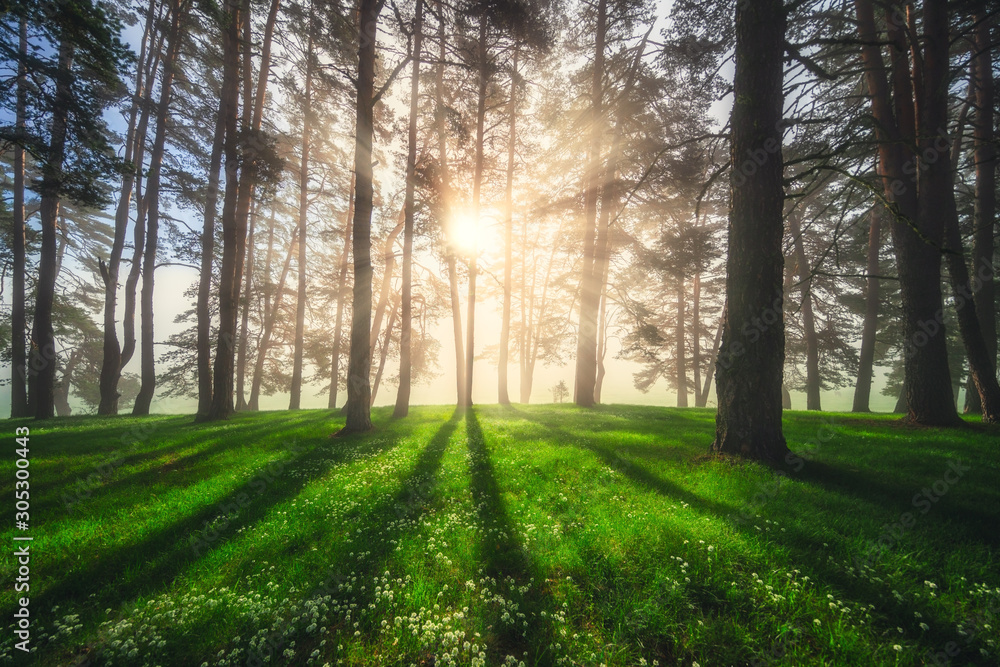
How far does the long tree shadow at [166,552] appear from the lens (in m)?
3.23

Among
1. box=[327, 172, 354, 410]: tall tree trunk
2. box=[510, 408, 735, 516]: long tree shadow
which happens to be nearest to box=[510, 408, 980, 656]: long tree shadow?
box=[510, 408, 735, 516]: long tree shadow

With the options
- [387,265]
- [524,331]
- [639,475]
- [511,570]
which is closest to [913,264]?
[639,475]

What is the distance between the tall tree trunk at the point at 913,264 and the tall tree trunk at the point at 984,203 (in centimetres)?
368

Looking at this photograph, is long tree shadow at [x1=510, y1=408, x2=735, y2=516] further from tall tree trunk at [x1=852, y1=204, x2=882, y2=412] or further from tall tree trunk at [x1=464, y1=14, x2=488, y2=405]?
tall tree trunk at [x1=852, y1=204, x2=882, y2=412]

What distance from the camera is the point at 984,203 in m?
12.7

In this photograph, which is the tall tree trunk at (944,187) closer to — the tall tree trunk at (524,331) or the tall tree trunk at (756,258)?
the tall tree trunk at (756,258)

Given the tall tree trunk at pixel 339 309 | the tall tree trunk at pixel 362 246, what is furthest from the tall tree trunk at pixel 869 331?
the tall tree trunk at pixel 339 309

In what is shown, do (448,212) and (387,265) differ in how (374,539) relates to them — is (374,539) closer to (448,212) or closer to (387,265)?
(448,212)

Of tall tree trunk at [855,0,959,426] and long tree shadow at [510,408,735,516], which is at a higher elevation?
tall tree trunk at [855,0,959,426]

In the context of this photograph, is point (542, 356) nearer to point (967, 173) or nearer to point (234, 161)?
point (234, 161)

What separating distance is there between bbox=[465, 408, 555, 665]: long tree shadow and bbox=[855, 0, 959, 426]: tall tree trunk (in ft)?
33.1

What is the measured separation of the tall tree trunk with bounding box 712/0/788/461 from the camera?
19.2 feet

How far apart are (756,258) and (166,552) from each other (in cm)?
910

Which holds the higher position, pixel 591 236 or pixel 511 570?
pixel 591 236
